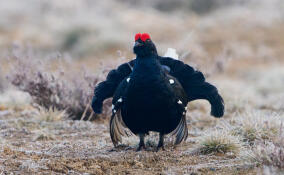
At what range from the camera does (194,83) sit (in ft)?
16.8

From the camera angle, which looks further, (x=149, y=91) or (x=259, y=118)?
(x=259, y=118)

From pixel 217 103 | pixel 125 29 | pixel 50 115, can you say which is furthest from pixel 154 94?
pixel 125 29

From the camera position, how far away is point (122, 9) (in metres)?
32.6

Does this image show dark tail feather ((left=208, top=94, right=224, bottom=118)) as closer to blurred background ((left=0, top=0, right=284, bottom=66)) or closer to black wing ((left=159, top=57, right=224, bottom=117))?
black wing ((left=159, top=57, right=224, bottom=117))

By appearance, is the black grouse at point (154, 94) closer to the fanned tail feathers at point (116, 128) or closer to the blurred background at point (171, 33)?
the fanned tail feathers at point (116, 128)

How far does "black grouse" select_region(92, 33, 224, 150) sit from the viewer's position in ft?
15.1

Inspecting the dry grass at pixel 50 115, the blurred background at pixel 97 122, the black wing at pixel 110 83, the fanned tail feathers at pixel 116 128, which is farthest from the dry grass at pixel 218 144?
the dry grass at pixel 50 115

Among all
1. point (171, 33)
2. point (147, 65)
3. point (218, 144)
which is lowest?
point (218, 144)

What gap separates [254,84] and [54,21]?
15336mm

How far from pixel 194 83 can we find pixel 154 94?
71cm

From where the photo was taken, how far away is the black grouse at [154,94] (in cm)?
461

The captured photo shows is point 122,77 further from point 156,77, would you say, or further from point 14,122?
point 14,122

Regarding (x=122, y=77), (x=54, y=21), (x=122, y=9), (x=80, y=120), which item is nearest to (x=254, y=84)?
(x=80, y=120)

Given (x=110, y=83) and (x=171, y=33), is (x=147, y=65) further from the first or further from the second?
(x=171, y=33)
